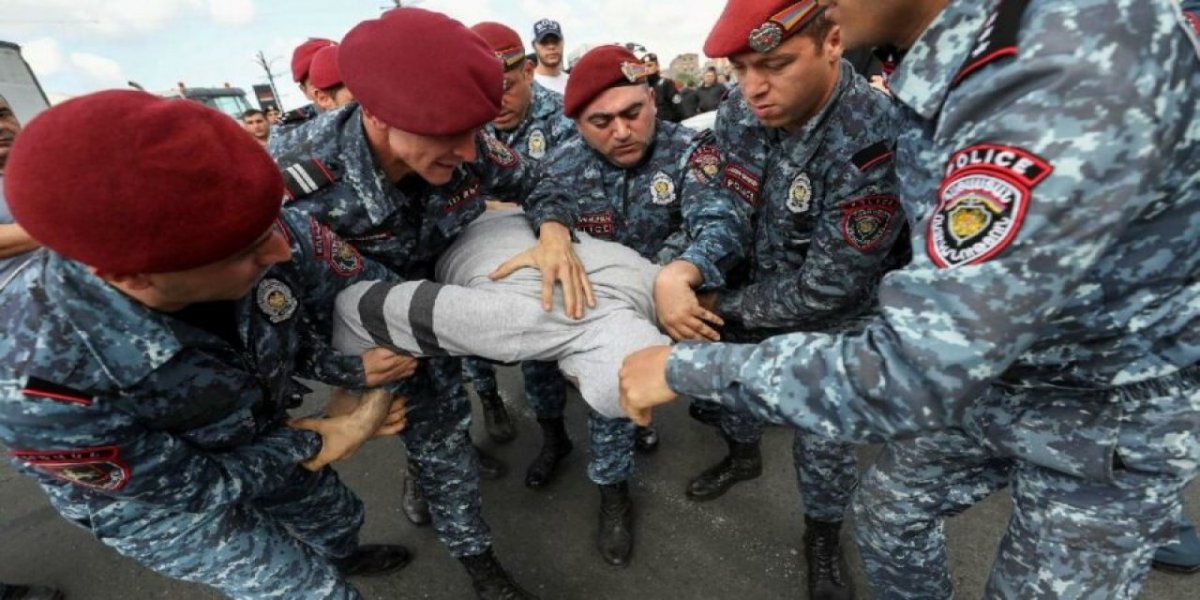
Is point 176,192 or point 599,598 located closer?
point 176,192

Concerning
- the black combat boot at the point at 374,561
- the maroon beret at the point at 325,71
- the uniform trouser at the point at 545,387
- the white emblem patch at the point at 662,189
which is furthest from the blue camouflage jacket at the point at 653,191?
the maroon beret at the point at 325,71

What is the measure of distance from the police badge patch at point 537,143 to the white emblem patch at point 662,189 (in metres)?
1.18

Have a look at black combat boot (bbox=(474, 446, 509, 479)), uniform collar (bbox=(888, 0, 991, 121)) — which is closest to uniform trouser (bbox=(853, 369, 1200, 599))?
uniform collar (bbox=(888, 0, 991, 121))

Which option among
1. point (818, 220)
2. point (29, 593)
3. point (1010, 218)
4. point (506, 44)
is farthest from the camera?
point (506, 44)

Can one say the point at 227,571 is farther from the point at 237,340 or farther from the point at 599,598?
A: the point at 599,598

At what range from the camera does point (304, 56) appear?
4.12 m

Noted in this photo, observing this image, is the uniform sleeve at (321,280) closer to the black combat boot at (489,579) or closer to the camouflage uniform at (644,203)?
the camouflage uniform at (644,203)

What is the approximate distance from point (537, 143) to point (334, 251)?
199 centimetres

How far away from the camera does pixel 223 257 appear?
1006 millimetres

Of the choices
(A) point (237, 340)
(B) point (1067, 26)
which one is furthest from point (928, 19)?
(A) point (237, 340)

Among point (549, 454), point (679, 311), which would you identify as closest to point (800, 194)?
point (679, 311)

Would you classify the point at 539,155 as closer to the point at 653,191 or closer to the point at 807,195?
the point at 653,191

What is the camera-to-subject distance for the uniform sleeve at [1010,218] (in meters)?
0.70

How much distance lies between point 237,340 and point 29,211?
1.74ft
